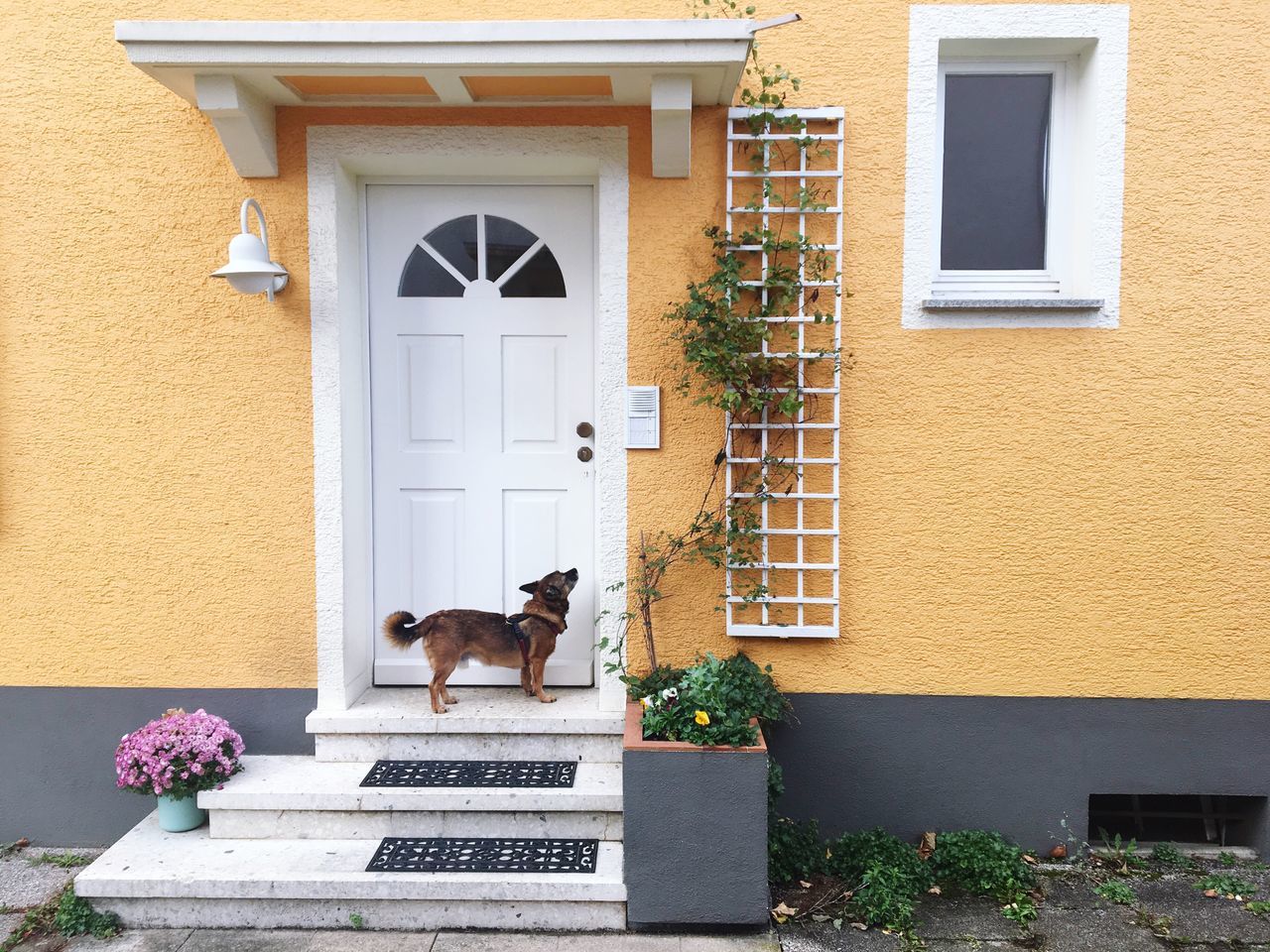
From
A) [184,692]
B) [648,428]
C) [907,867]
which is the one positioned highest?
[648,428]

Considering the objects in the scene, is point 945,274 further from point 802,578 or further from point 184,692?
point 184,692

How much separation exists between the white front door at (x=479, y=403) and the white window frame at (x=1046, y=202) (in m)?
1.58

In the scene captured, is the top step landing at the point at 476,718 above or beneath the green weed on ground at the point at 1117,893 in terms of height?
above

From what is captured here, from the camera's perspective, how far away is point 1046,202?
13.3 feet

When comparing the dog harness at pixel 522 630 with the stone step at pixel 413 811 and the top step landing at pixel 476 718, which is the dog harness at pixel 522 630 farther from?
the stone step at pixel 413 811

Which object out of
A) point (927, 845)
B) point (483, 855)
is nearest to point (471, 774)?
point (483, 855)

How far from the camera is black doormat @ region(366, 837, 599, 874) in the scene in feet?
11.3

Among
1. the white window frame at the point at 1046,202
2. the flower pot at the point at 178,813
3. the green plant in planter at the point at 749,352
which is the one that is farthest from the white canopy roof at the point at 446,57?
the flower pot at the point at 178,813

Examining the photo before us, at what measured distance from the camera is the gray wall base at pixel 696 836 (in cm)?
334

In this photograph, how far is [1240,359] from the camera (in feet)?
12.6

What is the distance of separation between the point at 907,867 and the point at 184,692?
323cm

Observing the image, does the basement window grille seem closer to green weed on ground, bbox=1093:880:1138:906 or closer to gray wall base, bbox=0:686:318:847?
green weed on ground, bbox=1093:880:1138:906

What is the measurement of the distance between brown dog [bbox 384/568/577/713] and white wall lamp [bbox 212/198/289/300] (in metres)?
1.51

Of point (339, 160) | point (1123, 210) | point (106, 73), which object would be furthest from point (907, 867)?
point (106, 73)
